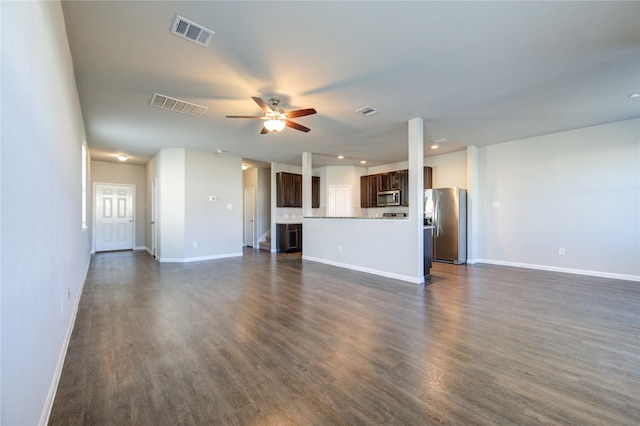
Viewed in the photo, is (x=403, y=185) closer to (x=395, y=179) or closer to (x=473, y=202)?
(x=395, y=179)

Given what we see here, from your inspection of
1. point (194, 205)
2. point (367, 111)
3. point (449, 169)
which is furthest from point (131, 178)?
point (449, 169)

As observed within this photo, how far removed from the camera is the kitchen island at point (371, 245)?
15.1 feet

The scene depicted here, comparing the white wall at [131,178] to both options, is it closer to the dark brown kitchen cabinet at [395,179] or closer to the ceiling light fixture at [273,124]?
the ceiling light fixture at [273,124]

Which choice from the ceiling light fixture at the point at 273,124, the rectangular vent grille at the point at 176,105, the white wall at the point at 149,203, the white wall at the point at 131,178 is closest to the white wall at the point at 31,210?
the rectangular vent grille at the point at 176,105

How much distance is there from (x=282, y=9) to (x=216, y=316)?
298 centimetres

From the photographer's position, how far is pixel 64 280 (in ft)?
8.14

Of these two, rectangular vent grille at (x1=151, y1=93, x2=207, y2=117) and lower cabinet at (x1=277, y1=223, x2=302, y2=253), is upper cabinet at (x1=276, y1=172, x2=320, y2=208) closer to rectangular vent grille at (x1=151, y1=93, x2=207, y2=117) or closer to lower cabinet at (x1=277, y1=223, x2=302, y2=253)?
lower cabinet at (x1=277, y1=223, x2=302, y2=253)

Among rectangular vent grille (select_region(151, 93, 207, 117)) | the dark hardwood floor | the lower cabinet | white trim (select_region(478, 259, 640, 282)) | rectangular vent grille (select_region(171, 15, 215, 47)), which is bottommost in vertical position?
the dark hardwood floor

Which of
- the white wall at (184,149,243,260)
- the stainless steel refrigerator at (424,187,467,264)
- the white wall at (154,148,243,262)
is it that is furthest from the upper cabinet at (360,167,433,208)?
the white wall at (154,148,243,262)

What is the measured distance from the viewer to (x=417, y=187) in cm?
454

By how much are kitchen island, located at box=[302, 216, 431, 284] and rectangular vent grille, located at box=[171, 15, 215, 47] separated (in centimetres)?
372

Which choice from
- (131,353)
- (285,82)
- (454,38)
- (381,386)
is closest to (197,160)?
(285,82)

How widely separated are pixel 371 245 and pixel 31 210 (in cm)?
464

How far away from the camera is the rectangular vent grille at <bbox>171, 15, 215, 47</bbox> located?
2.25m
